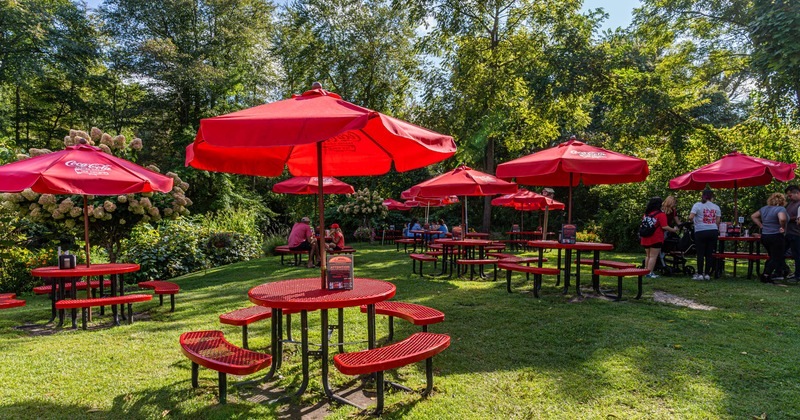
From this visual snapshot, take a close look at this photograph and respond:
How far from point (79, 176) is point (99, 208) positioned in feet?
9.88

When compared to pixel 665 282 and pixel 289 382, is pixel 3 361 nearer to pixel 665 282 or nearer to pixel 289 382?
pixel 289 382

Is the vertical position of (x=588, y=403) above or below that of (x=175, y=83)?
below

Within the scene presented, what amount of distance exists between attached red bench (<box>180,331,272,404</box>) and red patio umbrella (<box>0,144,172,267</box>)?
7.57 feet

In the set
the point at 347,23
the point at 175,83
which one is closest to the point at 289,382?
the point at 347,23

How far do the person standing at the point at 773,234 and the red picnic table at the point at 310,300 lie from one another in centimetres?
811

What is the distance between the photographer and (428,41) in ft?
61.1

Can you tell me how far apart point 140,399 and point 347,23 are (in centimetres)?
2039

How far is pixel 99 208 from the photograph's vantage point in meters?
7.45

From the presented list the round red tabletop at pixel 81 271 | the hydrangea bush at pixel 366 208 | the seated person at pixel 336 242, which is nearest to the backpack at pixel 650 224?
the seated person at pixel 336 242

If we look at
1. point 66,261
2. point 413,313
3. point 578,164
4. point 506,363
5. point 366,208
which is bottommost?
point 506,363

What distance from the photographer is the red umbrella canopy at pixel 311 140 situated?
2.77m

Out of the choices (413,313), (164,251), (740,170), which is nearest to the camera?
(413,313)

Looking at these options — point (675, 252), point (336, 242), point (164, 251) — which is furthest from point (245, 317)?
point (675, 252)

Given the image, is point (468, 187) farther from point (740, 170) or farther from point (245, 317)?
point (245, 317)
